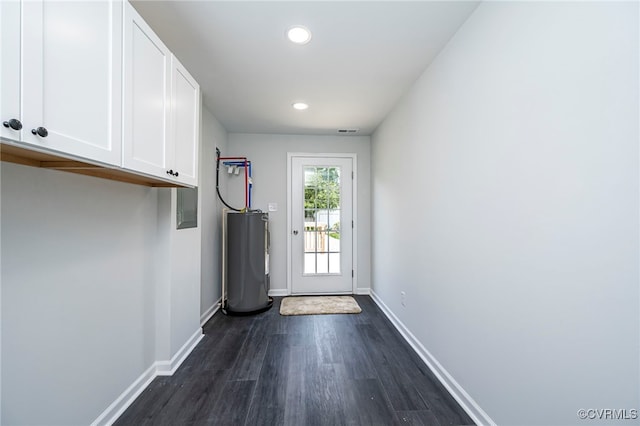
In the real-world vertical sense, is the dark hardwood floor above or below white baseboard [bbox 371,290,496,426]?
below

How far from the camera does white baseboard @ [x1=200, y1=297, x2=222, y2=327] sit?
109 inches

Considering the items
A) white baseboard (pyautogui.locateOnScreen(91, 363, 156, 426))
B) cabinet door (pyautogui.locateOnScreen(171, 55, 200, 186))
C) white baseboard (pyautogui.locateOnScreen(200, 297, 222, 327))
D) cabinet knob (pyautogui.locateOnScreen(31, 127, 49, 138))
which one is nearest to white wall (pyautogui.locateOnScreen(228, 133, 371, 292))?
white baseboard (pyautogui.locateOnScreen(200, 297, 222, 327))

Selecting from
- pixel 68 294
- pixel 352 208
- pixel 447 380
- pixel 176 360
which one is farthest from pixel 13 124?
pixel 352 208

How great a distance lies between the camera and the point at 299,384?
1.81 metres

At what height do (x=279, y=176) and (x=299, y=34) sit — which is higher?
(x=299, y=34)

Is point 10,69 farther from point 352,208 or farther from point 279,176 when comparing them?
point 352,208

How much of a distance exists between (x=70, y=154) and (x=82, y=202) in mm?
552

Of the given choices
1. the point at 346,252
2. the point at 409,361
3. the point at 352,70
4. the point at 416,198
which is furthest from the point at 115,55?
the point at 346,252

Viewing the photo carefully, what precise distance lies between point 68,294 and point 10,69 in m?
0.97

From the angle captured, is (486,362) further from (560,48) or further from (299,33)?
(299,33)

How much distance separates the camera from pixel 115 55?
109cm

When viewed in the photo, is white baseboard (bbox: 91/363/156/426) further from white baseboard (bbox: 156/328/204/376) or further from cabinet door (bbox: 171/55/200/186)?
cabinet door (bbox: 171/55/200/186)

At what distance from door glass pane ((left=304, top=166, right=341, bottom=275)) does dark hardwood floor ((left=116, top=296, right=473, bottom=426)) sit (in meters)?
1.26

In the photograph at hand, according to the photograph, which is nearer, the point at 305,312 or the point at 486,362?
the point at 486,362
